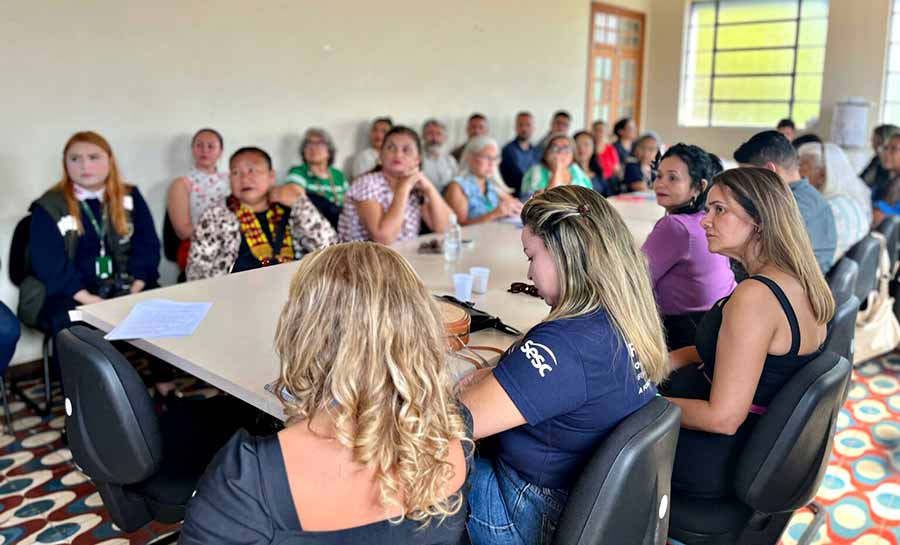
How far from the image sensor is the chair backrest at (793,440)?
5.09ft

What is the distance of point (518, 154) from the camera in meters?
6.48

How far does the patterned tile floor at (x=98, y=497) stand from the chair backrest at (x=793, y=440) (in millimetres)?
794

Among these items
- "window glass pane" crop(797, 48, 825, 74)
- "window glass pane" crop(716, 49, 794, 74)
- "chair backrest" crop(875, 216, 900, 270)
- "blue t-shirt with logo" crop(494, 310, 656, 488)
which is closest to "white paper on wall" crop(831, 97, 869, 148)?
"window glass pane" crop(797, 48, 825, 74)

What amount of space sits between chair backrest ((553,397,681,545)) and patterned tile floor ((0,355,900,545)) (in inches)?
51.7

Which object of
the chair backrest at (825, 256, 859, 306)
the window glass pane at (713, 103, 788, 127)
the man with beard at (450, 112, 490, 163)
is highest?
the window glass pane at (713, 103, 788, 127)

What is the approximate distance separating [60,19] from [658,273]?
3.38 m

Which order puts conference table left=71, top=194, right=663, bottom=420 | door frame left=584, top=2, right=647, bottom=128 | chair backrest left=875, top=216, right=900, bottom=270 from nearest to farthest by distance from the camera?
conference table left=71, top=194, right=663, bottom=420 → chair backrest left=875, top=216, right=900, bottom=270 → door frame left=584, top=2, right=647, bottom=128

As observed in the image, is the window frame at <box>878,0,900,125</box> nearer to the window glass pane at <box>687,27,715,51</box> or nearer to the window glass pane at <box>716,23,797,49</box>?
the window glass pane at <box>716,23,797,49</box>

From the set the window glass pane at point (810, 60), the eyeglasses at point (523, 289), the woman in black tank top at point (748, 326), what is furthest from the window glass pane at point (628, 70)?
the woman in black tank top at point (748, 326)

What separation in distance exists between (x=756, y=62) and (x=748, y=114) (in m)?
0.64

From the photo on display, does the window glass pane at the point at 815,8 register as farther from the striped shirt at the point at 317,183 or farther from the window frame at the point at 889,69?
the striped shirt at the point at 317,183

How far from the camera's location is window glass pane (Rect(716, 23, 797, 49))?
8461 mm

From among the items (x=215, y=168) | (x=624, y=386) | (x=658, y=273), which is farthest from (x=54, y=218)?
(x=624, y=386)

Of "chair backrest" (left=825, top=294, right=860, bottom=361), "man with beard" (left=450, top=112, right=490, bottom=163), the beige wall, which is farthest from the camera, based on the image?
the beige wall
